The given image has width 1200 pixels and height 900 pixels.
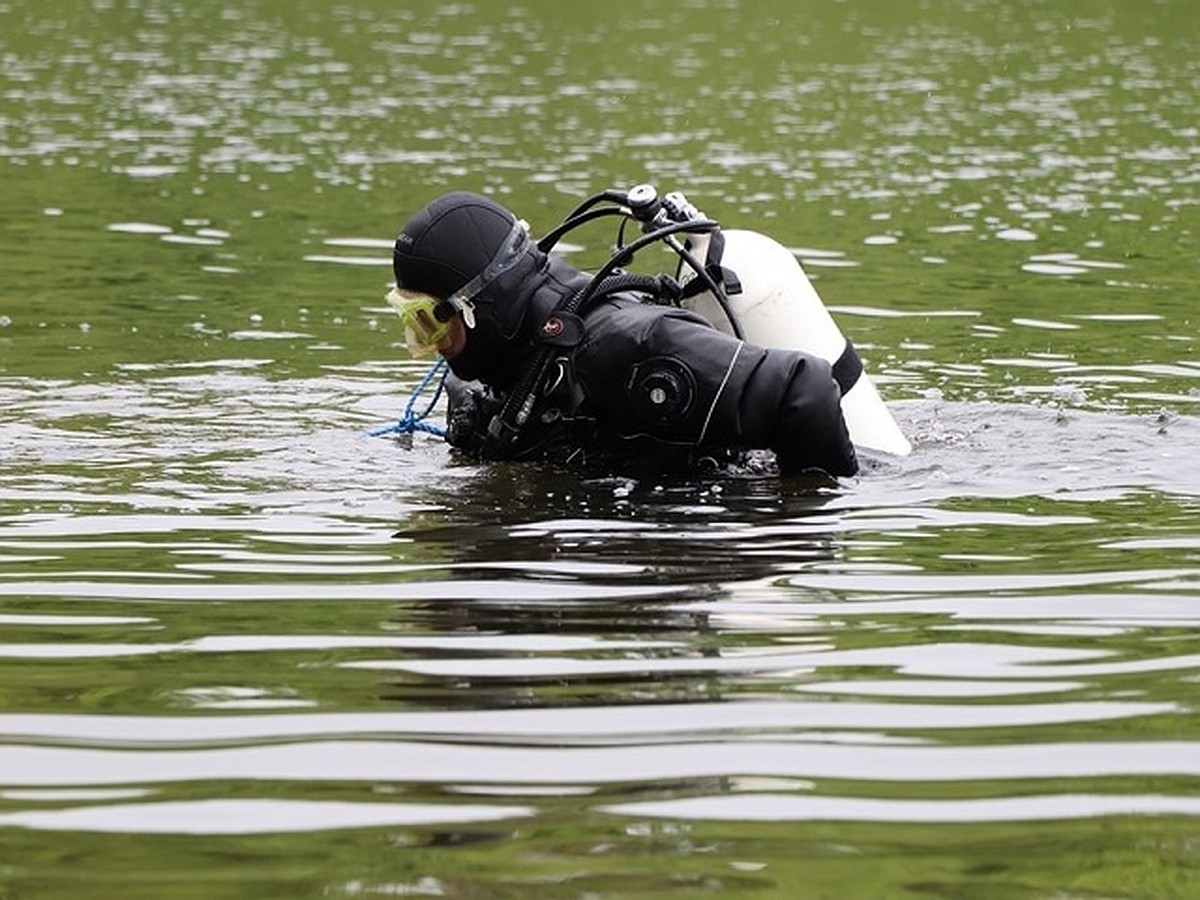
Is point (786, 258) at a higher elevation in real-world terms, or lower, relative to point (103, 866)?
higher

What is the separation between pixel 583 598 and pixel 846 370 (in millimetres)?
2443

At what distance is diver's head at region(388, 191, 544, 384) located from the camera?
7.88m

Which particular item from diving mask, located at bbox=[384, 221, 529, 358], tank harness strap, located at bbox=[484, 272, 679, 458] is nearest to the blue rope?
tank harness strap, located at bbox=[484, 272, 679, 458]

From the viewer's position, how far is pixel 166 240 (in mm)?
16359

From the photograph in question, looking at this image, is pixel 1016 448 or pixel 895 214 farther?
pixel 895 214

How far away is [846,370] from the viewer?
834cm

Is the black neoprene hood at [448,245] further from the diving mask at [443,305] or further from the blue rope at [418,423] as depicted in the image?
the blue rope at [418,423]

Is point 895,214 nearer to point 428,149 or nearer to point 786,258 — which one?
point 428,149

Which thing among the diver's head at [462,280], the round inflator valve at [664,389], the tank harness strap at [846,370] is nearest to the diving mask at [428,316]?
the diver's head at [462,280]

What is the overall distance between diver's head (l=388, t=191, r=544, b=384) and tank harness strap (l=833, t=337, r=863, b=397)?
1177 mm

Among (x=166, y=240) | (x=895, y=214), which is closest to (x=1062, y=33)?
(x=895, y=214)

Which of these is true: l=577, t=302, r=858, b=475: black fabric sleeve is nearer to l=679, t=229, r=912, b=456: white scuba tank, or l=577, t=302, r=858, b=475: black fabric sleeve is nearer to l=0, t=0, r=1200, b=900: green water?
l=0, t=0, r=1200, b=900: green water

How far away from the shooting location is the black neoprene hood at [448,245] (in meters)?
7.89

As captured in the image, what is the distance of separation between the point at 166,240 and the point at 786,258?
887 cm
